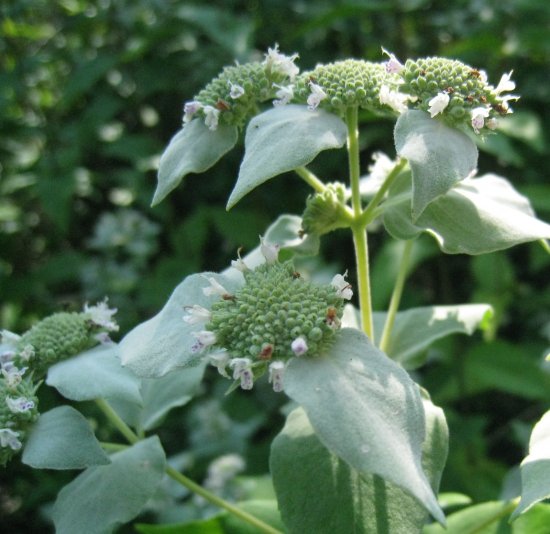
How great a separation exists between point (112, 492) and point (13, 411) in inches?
5.3

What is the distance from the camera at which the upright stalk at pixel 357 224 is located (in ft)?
2.63

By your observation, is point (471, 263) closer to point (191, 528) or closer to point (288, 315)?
point (191, 528)

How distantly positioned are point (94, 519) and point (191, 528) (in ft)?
0.76

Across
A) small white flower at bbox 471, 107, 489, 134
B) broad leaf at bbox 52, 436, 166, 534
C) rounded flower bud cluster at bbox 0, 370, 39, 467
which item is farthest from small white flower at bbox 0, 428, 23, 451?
small white flower at bbox 471, 107, 489, 134

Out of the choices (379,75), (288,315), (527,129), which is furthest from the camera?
(527,129)

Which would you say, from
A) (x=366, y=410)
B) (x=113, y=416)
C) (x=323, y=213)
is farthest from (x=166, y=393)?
(x=366, y=410)

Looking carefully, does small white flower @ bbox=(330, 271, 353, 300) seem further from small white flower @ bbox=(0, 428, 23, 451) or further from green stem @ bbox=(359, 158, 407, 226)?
small white flower @ bbox=(0, 428, 23, 451)

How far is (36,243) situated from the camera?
8.00 feet

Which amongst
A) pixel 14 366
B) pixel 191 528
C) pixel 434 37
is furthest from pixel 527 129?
pixel 14 366

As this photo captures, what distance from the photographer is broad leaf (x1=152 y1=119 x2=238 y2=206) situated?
0.76 m

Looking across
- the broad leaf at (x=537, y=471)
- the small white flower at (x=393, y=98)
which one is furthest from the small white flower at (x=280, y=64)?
the broad leaf at (x=537, y=471)

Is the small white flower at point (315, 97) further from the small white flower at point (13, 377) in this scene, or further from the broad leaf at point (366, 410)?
the small white flower at point (13, 377)

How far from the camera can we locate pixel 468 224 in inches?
30.1

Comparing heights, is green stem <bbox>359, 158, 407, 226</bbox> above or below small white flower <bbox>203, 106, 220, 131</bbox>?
below
